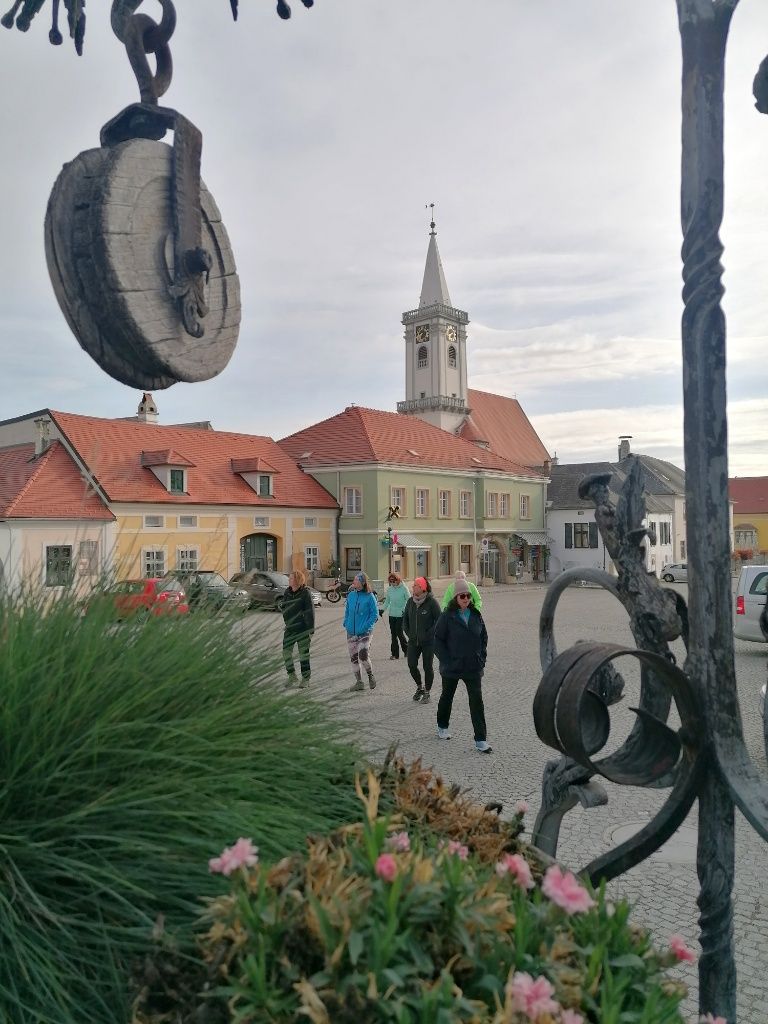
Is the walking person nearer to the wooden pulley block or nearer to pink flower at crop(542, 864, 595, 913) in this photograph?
the wooden pulley block

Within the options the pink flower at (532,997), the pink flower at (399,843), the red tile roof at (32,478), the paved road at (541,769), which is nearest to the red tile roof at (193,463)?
the red tile roof at (32,478)

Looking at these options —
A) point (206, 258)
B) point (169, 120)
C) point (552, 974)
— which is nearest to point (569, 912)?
point (552, 974)

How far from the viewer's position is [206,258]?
2059mm

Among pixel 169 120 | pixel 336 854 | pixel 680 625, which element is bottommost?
pixel 336 854

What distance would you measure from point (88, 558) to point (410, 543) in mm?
33579

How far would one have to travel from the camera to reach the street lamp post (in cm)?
191

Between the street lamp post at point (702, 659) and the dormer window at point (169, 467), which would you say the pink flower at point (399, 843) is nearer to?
the street lamp post at point (702, 659)

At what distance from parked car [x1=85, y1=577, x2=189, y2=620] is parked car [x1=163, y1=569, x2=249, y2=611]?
5 cm

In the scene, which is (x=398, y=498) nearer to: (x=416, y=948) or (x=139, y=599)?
(x=139, y=599)

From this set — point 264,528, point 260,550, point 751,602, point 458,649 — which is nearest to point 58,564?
point 458,649

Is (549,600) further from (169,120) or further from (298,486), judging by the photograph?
(298,486)

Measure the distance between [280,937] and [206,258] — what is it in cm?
159

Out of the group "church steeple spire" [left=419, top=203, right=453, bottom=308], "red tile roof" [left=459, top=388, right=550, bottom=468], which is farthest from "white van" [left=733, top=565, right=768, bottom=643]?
"church steeple spire" [left=419, top=203, right=453, bottom=308]

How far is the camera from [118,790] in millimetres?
1710
